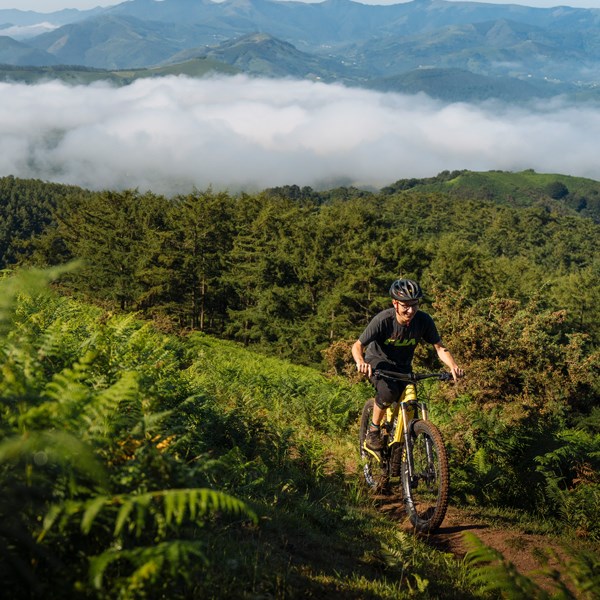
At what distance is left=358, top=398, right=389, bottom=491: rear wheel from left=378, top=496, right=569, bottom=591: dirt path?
1.28 feet

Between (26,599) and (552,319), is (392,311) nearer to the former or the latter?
(26,599)

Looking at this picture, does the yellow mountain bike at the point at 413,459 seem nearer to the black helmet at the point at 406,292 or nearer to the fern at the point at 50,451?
the black helmet at the point at 406,292

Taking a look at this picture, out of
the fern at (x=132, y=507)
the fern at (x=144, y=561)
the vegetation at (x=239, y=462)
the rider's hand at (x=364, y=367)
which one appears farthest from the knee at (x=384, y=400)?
the fern at (x=144, y=561)

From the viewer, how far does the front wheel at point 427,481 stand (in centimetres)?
499

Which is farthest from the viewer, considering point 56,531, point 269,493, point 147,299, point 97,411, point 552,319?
point 147,299

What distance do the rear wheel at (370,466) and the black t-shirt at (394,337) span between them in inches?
38.0

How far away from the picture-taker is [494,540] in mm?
5133

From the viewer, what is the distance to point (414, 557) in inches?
175

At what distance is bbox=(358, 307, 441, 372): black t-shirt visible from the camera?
5.65m

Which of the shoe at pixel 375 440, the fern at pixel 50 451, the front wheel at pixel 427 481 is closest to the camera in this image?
the fern at pixel 50 451

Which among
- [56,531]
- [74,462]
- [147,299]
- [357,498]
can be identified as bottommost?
[147,299]

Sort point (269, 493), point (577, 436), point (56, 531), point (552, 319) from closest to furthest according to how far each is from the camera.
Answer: point (56, 531), point (269, 493), point (577, 436), point (552, 319)

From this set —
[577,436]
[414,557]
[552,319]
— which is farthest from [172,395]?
[552,319]

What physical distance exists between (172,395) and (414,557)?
285 centimetres
